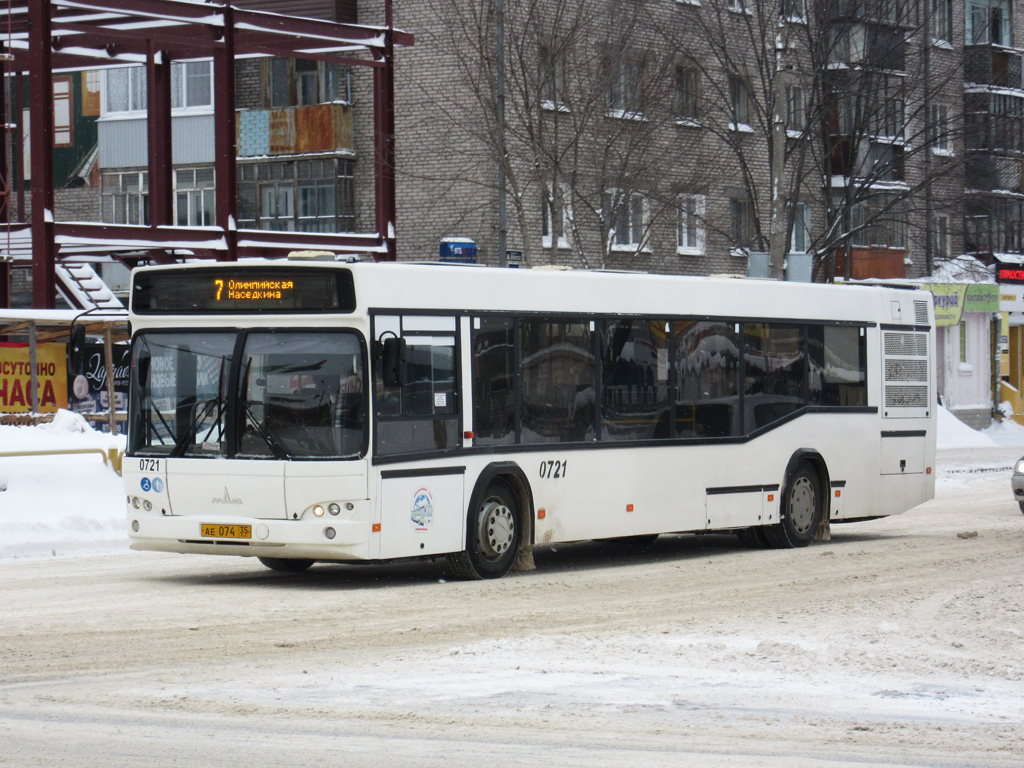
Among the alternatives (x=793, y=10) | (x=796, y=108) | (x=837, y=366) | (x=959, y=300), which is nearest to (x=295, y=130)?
(x=796, y=108)

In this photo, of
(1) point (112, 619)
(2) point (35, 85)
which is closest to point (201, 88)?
(2) point (35, 85)

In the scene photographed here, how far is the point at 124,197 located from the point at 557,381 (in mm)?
37388

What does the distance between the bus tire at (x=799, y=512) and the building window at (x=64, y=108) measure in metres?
37.5

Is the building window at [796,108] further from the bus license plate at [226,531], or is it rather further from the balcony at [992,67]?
the bus license plate at [226,531]

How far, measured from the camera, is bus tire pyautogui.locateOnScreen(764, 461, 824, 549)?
18.2 metres

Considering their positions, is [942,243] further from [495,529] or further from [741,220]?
[495,529]

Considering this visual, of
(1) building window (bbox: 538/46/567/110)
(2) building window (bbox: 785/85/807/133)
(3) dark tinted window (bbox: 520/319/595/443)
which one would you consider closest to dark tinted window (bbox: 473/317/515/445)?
(3) dark tinted window (bbox: 520/319/595/443)

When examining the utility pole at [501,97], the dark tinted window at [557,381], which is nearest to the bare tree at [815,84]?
the utility pole at [501,97]

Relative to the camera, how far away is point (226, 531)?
13820 millimetres

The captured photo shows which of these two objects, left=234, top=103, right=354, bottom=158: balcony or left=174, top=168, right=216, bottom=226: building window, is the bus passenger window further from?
left=174, top=168, right=216, bottom=226: building window

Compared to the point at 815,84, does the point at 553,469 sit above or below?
below

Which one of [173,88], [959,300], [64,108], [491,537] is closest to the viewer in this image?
[491,537]

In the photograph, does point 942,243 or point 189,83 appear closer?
point 189,83

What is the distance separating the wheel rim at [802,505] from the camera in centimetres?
1833
